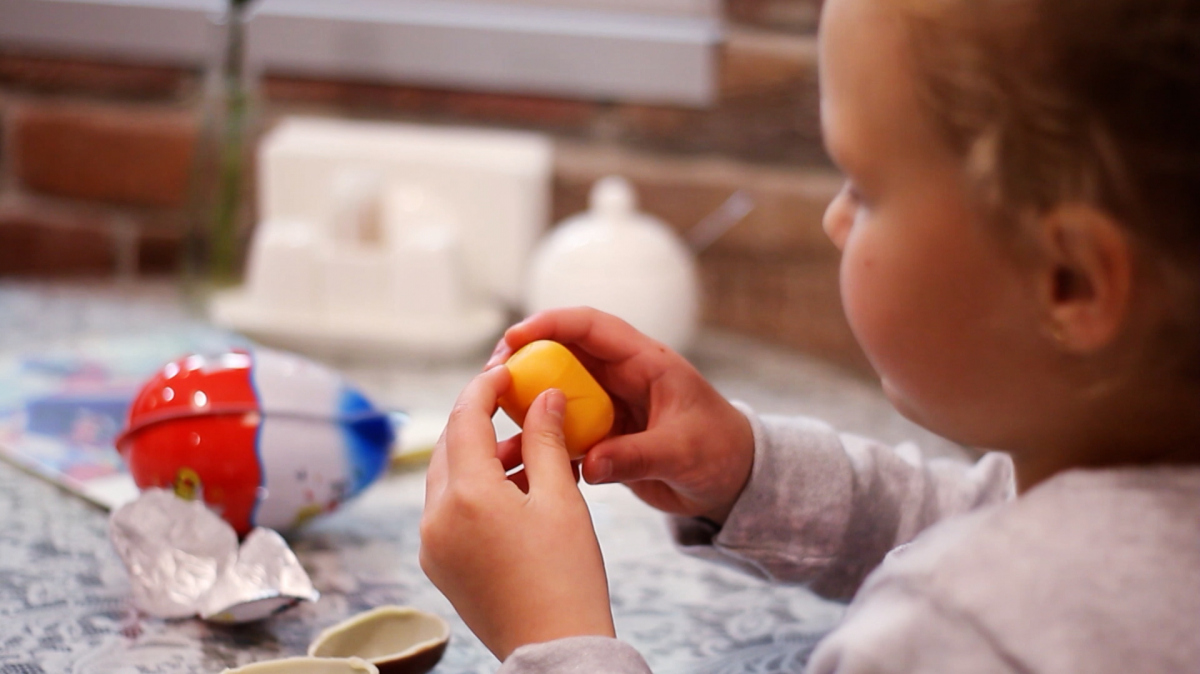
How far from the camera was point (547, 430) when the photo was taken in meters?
0.53

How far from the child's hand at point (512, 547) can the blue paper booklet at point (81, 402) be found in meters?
0.30

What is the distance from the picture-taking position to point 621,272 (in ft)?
3.45

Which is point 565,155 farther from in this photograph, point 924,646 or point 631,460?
point 924,646

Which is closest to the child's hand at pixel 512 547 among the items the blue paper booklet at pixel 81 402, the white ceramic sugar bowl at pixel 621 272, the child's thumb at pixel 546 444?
the child's thumb at pixel 546 444

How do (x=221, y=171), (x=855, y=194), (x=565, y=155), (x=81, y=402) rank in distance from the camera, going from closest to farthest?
(x=855, y=194) → (x=81, y=402) → (x=221, y=171) → (x=565, y=155)

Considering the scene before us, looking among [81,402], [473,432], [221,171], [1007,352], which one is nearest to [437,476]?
[473,432]

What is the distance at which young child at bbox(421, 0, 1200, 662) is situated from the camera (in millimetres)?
379

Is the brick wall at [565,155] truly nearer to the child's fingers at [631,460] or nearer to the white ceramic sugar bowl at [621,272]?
the white ceramic sugar bowl at [621,272]

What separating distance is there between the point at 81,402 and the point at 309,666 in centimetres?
45

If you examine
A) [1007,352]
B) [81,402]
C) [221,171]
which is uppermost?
[1007,352]

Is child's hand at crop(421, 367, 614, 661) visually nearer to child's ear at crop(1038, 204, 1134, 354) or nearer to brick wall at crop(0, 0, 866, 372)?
child's ear at crop(1038, 204, 1134, 354)

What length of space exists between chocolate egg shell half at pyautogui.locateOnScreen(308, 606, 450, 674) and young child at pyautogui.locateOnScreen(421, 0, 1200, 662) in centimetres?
5

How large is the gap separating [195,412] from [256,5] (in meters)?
0.76

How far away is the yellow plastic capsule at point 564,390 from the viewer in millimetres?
571
